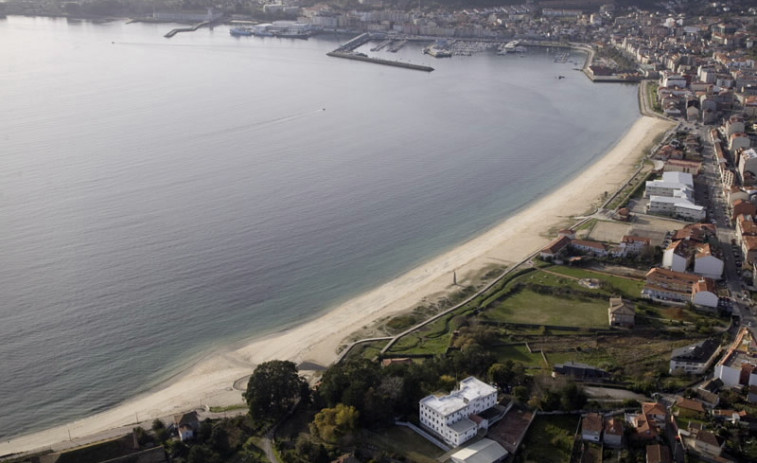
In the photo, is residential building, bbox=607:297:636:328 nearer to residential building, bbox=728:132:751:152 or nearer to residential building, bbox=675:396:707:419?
residential building, bbox=675:396:707:419

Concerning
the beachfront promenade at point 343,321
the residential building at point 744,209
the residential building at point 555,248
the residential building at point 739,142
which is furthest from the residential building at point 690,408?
the residential building at point 739,142

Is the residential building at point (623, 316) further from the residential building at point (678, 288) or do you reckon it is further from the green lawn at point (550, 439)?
the green lawn at point (550, 439)

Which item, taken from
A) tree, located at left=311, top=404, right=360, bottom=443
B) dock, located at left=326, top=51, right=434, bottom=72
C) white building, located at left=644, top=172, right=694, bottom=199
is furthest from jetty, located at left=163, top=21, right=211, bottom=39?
tree, located at left=311, top=404, right=360, bottom=443

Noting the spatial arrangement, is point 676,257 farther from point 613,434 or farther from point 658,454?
point 658,454

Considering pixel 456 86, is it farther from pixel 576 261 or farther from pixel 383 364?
pixel 383 364

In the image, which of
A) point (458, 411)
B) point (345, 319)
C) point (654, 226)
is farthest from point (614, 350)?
point (654, 226)
